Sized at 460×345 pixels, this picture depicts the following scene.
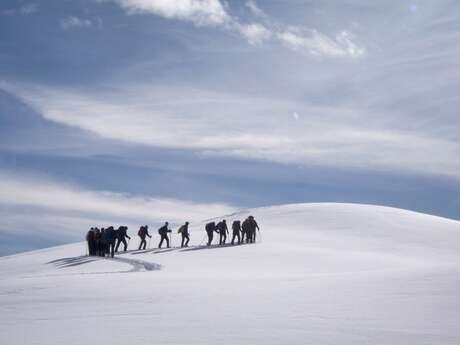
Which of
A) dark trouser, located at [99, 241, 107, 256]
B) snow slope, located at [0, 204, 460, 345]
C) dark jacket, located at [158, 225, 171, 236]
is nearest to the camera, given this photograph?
snow slope, located at [0, 204, 460, 345]

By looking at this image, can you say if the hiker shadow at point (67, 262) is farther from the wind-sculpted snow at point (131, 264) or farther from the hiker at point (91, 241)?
the hiker at point (91, 241)

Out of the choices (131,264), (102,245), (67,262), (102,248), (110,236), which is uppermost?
(110,236)

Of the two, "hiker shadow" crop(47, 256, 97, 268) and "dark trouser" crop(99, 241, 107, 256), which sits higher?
"dark trouser" crop(99, 241, 107, 256)

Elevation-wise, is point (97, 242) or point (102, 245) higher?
point (97, 242)

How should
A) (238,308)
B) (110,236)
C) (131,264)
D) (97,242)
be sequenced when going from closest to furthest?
(238,308) < (131,264) < (110,236) < (97,242)

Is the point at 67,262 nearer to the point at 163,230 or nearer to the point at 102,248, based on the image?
the point at 102,248

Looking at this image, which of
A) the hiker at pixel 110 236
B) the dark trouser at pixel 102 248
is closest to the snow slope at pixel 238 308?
the hiker at pixel 110 236

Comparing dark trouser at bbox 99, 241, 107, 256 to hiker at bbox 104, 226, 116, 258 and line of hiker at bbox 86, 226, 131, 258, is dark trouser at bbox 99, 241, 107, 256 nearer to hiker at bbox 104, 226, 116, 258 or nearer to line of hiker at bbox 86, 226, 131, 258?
line of hiker at bbox 86, 226, 131, 258

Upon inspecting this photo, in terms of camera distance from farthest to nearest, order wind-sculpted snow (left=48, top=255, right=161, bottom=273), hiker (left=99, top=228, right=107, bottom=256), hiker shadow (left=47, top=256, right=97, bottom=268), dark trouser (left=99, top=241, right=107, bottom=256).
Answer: dark trouser (left=99, top=241, right=107, bottom=256) → hiker (left=99, top=228, right=107, bottom=256) → hiker shadow (left=47, top=256, right=97, bottom=268) → wind-sculpted snow (left=48, top=255, right=161, bottom=273)

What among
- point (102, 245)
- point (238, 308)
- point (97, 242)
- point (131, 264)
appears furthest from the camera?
point (97, 242)

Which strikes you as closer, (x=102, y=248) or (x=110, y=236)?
(x=110, y=236)

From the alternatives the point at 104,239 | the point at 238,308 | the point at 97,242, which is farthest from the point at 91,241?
the point at 238,308

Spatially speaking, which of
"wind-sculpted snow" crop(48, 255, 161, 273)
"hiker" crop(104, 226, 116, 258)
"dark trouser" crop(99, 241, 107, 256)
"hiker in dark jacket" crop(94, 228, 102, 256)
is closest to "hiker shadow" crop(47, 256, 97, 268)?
"wind-sculpted snow" crop(48, 255, 161, 273)

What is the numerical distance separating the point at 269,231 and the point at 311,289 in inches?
802
